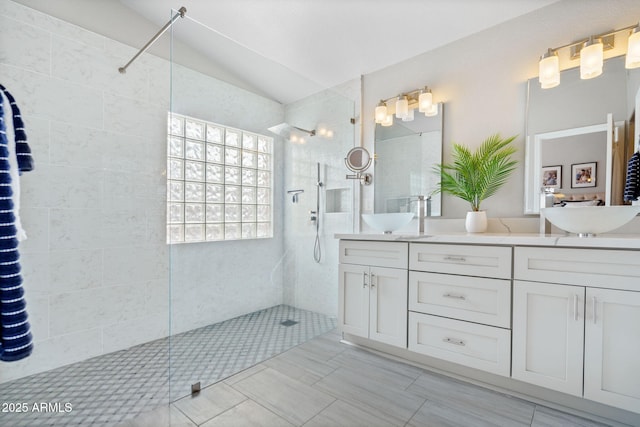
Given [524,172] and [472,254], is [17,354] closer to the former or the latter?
[472,254]

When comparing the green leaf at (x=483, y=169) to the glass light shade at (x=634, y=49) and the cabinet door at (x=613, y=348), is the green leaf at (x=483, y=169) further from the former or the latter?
the cabinet door at (x=613, y=348)

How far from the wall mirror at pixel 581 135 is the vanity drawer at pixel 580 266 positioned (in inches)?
22.2

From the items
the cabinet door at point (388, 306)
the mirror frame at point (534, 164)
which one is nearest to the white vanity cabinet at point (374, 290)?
the cabinet door at point (388, 306)

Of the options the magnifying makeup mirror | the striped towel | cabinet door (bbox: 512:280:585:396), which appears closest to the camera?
the striped towel

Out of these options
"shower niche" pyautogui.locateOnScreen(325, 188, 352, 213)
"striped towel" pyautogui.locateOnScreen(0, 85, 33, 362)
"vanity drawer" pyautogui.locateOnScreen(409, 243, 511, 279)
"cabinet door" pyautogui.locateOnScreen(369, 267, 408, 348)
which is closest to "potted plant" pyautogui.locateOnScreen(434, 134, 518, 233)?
"vanity drawer" pyautogui.locateOnScreen(409, 243, 511, 279)

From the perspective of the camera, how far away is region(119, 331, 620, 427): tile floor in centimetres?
142

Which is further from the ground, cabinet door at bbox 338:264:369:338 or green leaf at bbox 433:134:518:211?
green leaf at bbox 433:134:518:211

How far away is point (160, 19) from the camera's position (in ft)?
8.04

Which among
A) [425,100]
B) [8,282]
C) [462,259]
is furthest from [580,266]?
[8,282]

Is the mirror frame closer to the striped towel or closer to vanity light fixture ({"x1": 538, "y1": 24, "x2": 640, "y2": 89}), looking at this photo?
vanity light fixture ({"x1": 538, "y1": 24, "x2": 640, "y2": 89})

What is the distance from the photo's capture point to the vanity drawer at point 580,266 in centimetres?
130

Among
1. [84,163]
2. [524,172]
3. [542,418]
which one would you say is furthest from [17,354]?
Result: [524,172]

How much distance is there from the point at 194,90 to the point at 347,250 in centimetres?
158

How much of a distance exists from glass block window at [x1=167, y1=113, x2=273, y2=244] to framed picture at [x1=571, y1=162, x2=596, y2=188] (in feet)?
6.75
